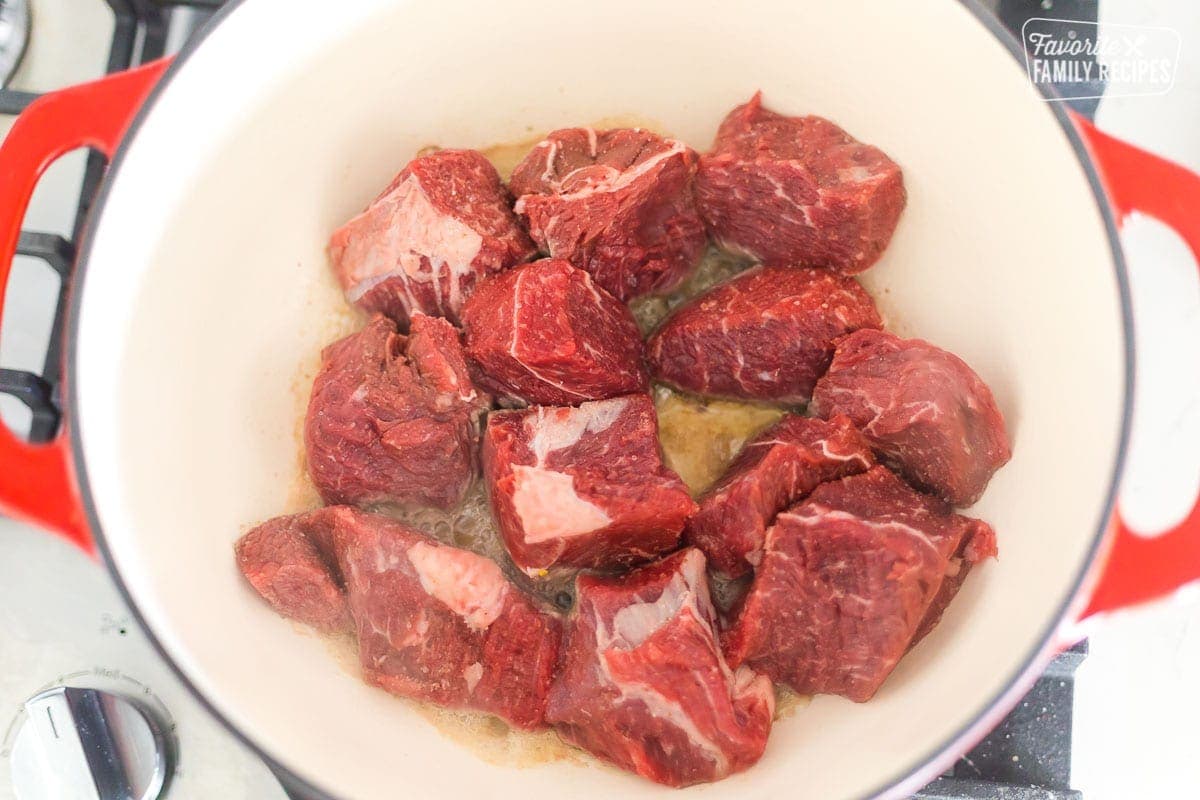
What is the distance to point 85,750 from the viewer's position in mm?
2426

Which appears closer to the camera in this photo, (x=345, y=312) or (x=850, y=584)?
(x=850, y=584)

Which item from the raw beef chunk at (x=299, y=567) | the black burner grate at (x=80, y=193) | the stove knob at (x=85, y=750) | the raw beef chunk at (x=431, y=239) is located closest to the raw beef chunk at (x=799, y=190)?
the raw beef chunk at (x=431, y=239)

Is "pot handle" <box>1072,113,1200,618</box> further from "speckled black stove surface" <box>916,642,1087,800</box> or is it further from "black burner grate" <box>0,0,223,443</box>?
"black burner grate" <box>0,0,223,443</box>

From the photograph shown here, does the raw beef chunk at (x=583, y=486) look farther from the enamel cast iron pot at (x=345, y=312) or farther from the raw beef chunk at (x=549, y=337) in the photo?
the enamel cast iron pot at (x=345, y=312)

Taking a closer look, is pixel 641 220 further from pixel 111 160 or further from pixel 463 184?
pixel 111 160

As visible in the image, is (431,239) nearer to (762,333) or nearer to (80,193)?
(762,333)

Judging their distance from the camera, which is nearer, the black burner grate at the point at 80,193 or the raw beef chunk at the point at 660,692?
the raw beef chunk at the point at 660,692

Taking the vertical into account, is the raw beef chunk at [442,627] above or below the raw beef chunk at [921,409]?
below

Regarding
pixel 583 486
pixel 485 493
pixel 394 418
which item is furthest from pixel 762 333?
pixel 394 418

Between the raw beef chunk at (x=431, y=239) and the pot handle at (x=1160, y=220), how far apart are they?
1.72 metres

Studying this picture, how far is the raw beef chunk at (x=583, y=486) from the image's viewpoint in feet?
8.11

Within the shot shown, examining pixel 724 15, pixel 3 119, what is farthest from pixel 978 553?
pixel 3 119

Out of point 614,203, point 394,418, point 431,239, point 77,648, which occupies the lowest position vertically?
point 77,648

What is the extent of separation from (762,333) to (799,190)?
0.46 meters
